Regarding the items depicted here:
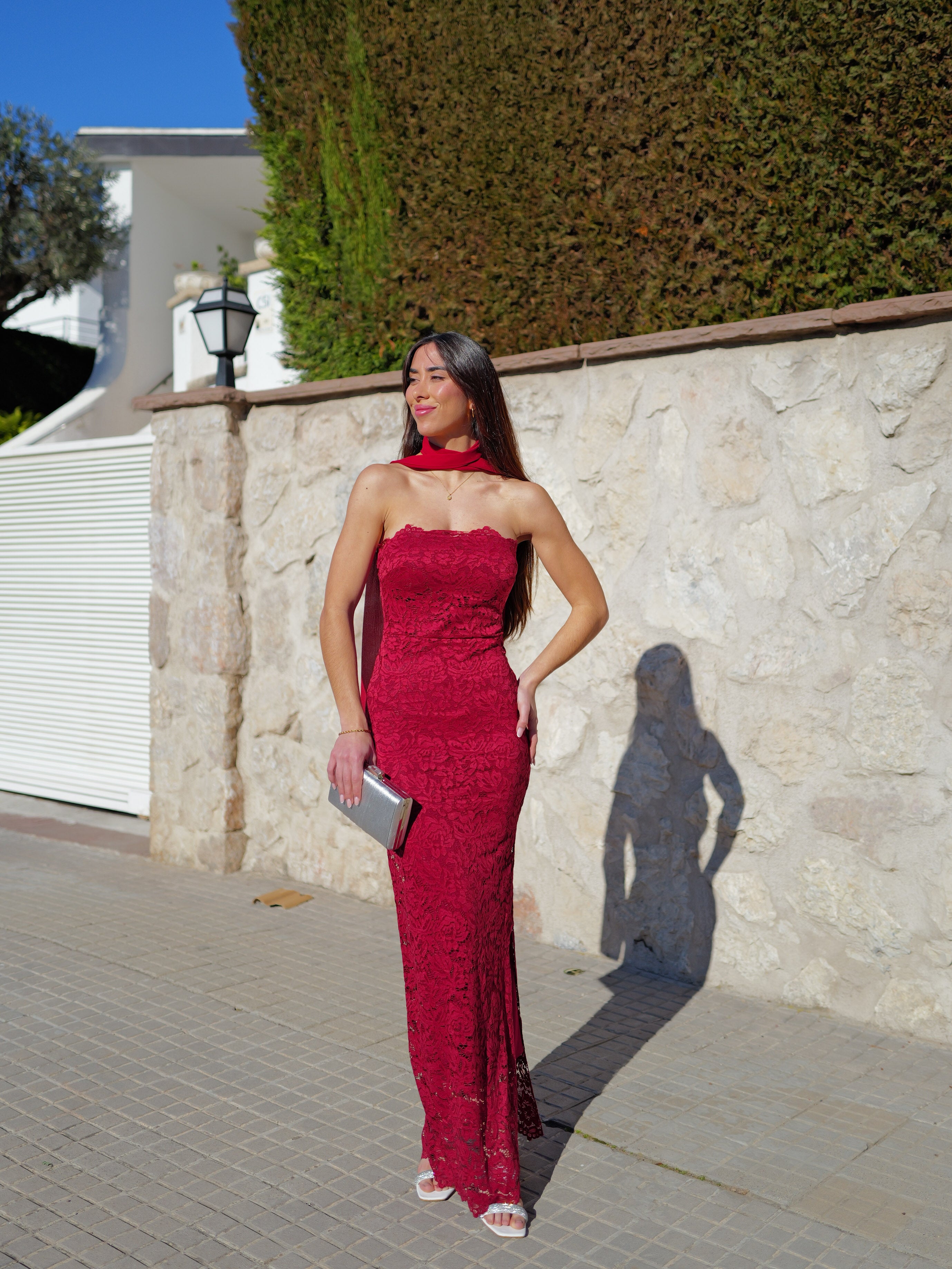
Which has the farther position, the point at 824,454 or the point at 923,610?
the point at 824,454

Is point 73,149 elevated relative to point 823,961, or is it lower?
elevated

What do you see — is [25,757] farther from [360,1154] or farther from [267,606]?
[360,1154]

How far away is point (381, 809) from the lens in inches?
101

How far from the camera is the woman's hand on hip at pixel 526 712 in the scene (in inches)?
107

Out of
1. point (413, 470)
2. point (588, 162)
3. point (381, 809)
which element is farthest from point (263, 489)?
point (381, 809)

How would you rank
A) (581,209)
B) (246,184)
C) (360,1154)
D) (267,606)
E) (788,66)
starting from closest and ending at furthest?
(360,1154) < (788,66) < (581,209) < (267,606) < (246,184)

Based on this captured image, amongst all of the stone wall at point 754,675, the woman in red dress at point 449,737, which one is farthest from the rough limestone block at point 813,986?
the woman in red dress at point 449,737

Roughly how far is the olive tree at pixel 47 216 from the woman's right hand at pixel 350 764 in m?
14.2

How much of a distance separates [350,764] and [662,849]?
6.52 ft

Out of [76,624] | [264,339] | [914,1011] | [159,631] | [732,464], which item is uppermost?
[264,339]

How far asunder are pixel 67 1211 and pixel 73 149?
15914mm

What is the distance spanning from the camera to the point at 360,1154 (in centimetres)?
288

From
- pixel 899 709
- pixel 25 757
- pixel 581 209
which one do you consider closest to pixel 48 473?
pixel 25 757

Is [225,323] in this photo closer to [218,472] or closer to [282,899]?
[218,472]
